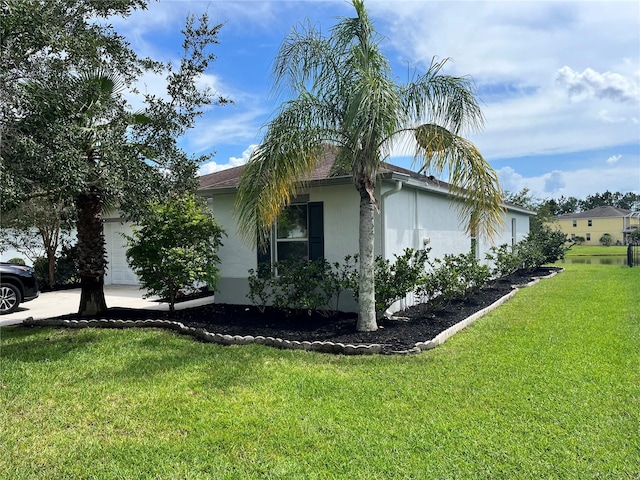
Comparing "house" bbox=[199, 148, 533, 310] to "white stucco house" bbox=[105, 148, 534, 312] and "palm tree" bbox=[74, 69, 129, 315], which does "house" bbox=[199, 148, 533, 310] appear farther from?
"palm tree" bbox=[74, 69, 129, 315]

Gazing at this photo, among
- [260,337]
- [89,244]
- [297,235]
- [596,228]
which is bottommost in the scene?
[260,337]

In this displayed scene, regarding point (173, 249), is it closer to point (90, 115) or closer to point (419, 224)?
point (90, 115)

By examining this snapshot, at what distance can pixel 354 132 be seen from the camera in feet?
19.8

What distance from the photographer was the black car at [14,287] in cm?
995

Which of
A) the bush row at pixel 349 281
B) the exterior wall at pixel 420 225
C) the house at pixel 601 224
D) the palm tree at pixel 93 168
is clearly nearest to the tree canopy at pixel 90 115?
the palm tree at pixel 93 168

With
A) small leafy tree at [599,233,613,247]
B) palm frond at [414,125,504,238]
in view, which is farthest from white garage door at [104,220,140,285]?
small leafy tree at [599,233,613,247]

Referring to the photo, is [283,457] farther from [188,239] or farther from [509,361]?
[188,239]

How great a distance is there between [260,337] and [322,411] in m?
2.86

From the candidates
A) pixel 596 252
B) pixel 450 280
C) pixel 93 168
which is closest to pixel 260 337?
pixel 93 168

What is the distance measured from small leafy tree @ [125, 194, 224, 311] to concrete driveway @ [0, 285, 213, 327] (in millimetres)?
1942

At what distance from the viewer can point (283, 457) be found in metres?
3.21

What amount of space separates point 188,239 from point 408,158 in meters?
4.74

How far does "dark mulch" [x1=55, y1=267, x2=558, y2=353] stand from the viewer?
21.6ft

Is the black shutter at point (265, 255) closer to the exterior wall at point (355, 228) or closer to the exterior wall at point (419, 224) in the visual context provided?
the exterior wall at point (355, 228)
